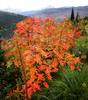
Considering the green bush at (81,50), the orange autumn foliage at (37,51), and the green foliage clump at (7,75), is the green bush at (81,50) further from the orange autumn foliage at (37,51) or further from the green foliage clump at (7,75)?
the green foliage clump at (7,75)

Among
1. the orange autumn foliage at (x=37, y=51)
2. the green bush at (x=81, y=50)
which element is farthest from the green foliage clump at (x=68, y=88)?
the green bush at (x=81, y=50)

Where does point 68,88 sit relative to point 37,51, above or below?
below

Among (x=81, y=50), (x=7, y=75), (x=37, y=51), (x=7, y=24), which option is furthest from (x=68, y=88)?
(x=7, y=24)

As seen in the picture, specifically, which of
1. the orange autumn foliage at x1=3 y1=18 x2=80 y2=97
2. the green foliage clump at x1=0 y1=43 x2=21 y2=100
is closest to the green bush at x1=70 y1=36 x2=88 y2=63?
the orange autumn foliage at x1=3 y1=18 x2=80 y2=97

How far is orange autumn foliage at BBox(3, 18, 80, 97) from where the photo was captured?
9.84 m

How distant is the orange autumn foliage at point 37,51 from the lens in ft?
32.3

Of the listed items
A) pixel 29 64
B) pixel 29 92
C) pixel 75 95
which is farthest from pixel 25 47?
pixel 75 95

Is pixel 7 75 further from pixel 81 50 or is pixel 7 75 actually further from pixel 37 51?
pixel 81 50

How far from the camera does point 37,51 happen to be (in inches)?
387

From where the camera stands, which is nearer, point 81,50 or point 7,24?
point 81,50

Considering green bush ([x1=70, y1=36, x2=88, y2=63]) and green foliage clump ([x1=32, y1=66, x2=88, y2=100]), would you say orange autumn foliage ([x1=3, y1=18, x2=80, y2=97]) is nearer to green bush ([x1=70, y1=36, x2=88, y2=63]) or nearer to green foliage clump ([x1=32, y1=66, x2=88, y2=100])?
green foliage clump ([x1=32, y1=66, x2=88, y2=100])

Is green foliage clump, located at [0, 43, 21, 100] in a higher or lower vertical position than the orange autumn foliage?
lower

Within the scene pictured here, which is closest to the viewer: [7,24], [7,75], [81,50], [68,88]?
[68,88]

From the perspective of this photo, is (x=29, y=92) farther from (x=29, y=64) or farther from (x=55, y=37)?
(x=55, y=37)
